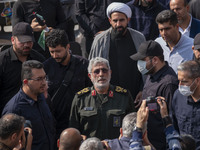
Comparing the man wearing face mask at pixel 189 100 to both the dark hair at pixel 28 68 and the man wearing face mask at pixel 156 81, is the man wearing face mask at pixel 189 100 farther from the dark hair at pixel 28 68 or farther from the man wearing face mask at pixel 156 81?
the dark hair at pixel 28 68

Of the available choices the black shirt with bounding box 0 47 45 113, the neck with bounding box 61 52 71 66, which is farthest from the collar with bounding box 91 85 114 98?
the black shirt with bounding box 0 47 45 113

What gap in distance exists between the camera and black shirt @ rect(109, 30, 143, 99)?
7.39 meters

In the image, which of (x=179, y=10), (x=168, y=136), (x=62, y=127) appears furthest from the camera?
(x=179, y=10)

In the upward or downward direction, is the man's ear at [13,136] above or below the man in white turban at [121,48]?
A: below

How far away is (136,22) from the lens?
8.32 m

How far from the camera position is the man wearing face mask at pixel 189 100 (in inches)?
225

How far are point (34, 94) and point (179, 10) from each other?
10.3ft

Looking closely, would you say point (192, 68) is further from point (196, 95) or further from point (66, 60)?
point (66, 60)

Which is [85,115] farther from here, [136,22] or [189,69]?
[136,22]

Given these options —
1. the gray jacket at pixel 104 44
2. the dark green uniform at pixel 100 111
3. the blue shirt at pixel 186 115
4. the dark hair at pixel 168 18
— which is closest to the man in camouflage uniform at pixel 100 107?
the dark green uniform at pixel 100 111

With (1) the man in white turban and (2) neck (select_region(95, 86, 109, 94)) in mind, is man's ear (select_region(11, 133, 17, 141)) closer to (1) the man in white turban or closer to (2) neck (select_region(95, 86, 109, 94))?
(2) neck (select_region(95, 86, 109, 94))

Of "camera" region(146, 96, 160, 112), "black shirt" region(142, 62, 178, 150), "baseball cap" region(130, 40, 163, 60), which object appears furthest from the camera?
"baseball cap" region(130, 40, 163, 60)

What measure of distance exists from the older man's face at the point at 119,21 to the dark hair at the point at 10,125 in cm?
290

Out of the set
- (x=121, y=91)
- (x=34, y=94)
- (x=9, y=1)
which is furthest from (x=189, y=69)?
(x=9, y=1)
